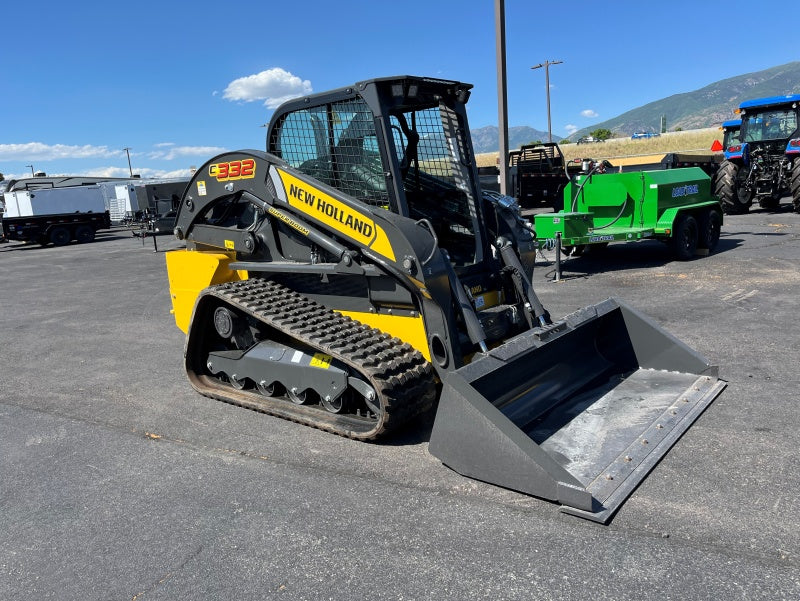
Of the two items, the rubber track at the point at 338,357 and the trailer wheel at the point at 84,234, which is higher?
the trailer wheel at the point at 84,234

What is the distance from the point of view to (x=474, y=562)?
3051 mm

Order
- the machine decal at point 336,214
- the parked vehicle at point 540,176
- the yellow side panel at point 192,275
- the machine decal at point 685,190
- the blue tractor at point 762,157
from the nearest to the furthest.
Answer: the machine decal at point 336,214 < the yellow side panel at point 192,275 < the machine decal at point 685,190 < the blue tractor at point 762,157 < the parked vehicle at point 540,176

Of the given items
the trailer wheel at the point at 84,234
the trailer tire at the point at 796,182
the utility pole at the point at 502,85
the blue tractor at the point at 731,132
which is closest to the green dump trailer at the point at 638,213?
the utility pole at the point at 502,85

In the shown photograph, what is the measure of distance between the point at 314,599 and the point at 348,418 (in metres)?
1.92

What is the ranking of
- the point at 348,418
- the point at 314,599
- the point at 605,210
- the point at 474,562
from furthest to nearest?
1. the point at 605,210
2. the point at 348,418
3. the point at 474,562
4. the point at 314,599

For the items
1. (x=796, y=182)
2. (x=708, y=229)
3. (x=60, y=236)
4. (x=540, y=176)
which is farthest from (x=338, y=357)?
(x=60, y=236)

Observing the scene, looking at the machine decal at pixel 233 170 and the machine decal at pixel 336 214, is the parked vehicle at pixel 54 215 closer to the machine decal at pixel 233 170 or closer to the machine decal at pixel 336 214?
the machine decal at pixel 233 170

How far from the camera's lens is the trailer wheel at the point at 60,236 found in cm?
2733

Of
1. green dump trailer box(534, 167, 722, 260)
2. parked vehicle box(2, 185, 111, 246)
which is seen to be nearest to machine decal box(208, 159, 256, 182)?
green dump trailer box(534, 167, 722, 260)

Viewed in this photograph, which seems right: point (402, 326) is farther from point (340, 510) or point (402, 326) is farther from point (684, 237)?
point (684, 237)

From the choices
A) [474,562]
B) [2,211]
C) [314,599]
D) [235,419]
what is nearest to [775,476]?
[474,562]

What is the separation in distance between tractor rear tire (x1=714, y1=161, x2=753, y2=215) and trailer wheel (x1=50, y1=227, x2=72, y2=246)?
24745mm

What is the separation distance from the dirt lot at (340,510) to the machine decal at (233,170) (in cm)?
193

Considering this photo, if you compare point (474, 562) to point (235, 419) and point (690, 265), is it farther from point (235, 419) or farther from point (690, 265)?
point (690, 265)
